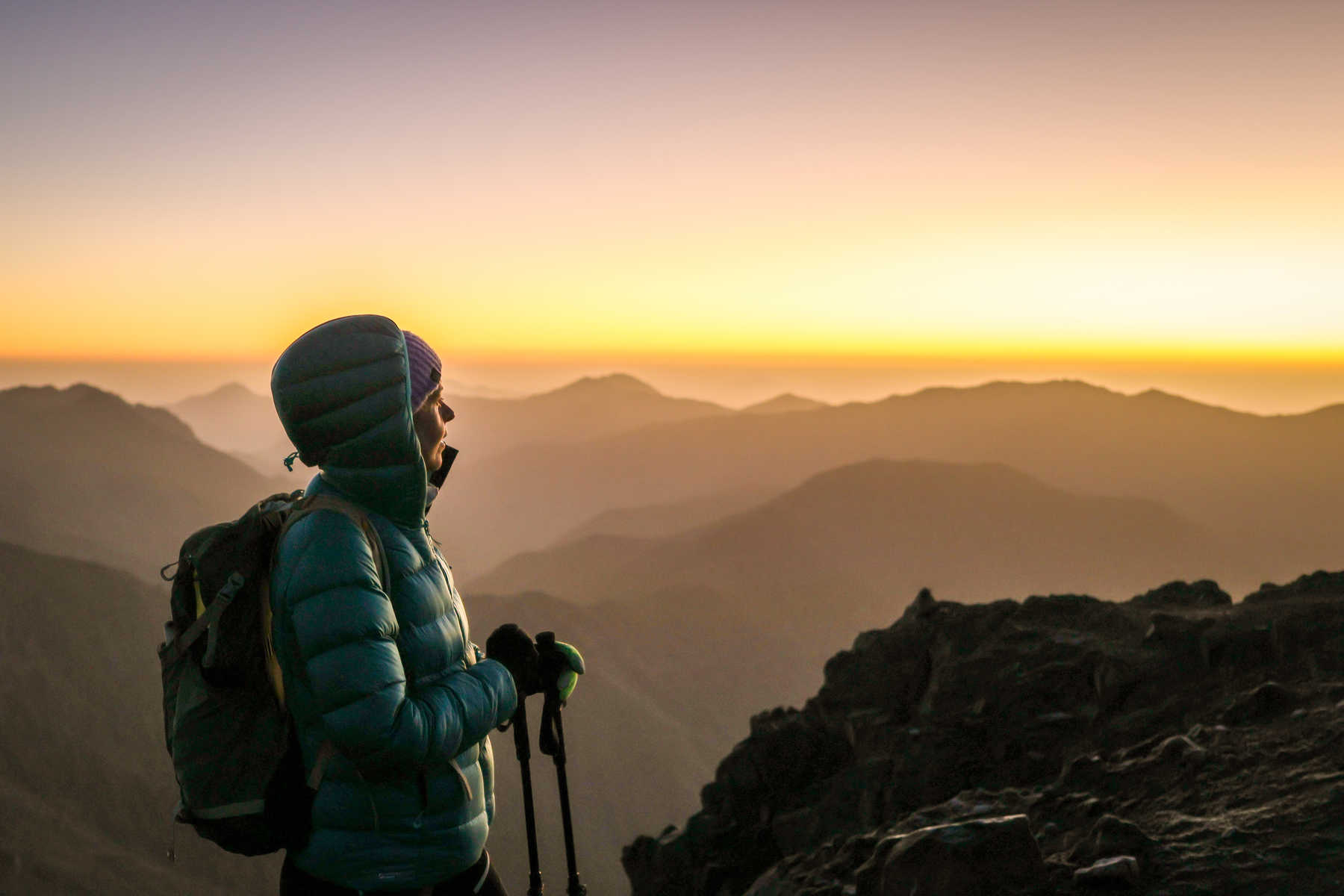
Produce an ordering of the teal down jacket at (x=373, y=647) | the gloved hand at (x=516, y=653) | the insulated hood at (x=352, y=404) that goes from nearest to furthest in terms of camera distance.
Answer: the teal down jacket at (x=373, y=647), the insulated hood at (x=352, y=404), the gloved hand at (x=516, y=653)

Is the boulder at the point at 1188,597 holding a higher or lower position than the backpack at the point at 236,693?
lower

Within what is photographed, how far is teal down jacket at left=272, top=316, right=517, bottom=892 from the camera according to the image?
2.40 meters

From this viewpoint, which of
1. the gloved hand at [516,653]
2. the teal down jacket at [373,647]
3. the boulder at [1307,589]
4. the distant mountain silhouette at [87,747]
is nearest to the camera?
the teal down jacket at [373,647]

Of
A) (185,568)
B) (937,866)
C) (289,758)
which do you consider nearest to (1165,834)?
(937,866)

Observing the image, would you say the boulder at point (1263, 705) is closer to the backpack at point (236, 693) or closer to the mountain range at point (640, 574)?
the backpack at point (236, 693)

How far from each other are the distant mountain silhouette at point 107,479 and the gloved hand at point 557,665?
79551 mm

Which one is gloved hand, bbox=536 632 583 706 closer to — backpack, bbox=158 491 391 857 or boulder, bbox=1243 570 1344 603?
backpack, bbox=158 491 391 857

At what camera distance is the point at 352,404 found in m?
2.63

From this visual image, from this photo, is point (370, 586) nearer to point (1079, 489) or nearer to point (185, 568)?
point (185, 568)

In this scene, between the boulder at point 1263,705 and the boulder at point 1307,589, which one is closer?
the boulder at point 1263,705

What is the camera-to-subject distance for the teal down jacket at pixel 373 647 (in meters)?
2.40

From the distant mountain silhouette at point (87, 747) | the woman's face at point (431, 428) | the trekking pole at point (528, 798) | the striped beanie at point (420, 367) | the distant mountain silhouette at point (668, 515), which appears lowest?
the distant mountain silhouette at point (668, 515)

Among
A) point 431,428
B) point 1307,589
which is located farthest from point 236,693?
point 1307,589

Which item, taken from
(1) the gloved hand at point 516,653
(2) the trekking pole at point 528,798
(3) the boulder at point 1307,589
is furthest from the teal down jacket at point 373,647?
(3) the boulder at point 1307,589
